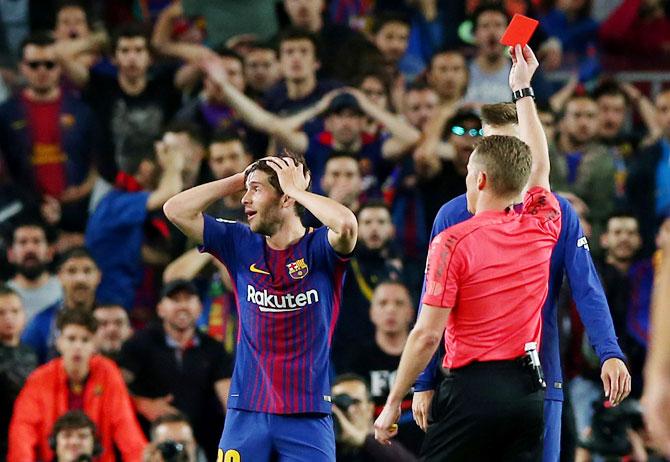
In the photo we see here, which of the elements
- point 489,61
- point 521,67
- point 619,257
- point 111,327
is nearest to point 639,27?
point 489,61

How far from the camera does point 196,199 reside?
7.12m

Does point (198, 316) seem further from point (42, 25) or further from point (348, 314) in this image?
point (42, 25)

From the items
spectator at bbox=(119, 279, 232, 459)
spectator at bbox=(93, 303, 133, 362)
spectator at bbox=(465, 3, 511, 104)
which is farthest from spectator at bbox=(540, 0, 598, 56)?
spectator at bbox=(93, 303, 133, 362)

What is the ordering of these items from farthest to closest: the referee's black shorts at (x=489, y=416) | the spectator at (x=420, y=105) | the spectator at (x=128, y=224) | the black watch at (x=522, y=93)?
the spectator at (x=420, y=105), the spectator at (x=128, y=224), the black watch at (x=522, y=93), the referee's black shorts at (x=489, y=416)

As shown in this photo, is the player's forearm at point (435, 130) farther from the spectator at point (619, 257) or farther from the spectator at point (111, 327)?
the spectator at point (111, 327)

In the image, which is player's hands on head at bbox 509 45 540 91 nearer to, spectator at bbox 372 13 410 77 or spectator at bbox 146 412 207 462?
spectator at bbox 146 412 207 462

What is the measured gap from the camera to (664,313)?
3201mm

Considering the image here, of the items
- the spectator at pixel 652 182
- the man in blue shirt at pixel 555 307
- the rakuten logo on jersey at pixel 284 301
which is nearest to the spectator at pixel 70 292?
the rakuten logo on jersey at pixel 284 301

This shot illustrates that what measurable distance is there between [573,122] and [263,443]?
6.20m

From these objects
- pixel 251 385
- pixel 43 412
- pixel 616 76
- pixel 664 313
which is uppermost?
pixel 616 76

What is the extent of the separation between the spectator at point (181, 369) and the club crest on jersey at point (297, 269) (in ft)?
11.0

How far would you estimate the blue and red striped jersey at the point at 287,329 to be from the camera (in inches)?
271

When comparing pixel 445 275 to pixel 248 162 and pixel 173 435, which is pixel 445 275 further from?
pixel 248 162

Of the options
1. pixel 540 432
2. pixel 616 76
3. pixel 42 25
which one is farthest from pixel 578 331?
pixel 42 25
